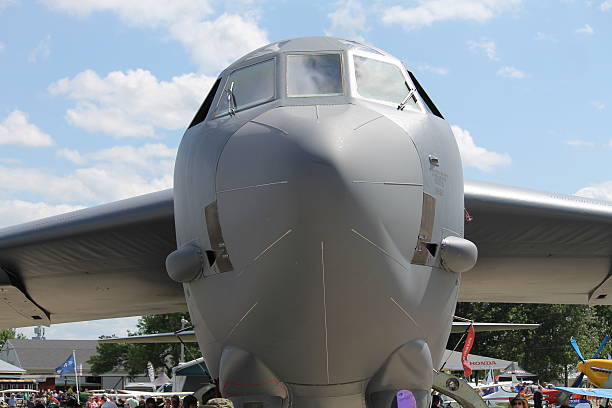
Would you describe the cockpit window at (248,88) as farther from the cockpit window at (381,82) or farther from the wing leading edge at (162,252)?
the wing leading edge at (162,252)

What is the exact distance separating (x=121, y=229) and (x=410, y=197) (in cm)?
454

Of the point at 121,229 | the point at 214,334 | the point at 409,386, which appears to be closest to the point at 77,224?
the point at 121,229

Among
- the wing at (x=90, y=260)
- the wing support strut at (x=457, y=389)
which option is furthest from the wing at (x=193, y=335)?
the wing support strut at (x=457, y=389)

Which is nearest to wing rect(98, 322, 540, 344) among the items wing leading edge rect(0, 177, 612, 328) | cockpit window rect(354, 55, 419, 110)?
wing leading edge rect(0, 177, 612, 328)

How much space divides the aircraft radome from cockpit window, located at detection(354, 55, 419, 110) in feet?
0.05

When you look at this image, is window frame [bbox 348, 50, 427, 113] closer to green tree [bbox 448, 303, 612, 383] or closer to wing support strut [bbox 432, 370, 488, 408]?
wing support strut [bbox 432, 370, 488, 408]

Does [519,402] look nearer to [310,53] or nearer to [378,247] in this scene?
[378,247]

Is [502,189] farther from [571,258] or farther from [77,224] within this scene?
[77,224]

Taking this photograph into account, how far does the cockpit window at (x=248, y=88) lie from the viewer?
19.7 feet

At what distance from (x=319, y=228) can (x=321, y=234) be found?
41mm

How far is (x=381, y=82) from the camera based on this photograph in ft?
20.4

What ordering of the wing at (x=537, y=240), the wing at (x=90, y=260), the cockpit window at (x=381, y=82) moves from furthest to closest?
the wing at (x=90, y=260) → the wing at (x=537, y=240) → the cockpit window at (x=381, y=82)

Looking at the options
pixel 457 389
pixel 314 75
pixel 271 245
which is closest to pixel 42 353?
pixel 457 389

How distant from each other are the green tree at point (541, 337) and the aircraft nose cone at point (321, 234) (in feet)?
176
